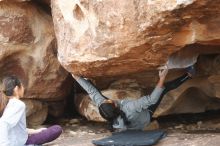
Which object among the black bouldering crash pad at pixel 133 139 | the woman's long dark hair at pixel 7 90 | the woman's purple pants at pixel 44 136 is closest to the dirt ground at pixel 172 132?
the black bouldering crash pad at pixel 133 139

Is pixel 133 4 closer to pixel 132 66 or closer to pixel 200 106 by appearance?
pixel 132 66

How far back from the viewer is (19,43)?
15.5 feet

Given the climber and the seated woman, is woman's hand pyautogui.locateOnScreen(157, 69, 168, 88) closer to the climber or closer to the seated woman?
the climber

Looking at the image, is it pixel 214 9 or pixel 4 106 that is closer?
pixel 214 9

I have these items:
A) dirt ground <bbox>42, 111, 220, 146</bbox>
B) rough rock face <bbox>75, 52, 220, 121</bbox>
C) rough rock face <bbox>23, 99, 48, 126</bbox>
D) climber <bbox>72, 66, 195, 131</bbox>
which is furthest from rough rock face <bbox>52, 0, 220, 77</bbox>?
rough rock face <bbox>23, 99, 48, 126</bbox>

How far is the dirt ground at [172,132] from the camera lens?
12.5ft

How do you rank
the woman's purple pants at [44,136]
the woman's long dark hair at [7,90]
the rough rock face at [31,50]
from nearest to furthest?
1. the woman's long dark hair at [7,90]
2. the woman's purple pants at [44,136]
3. the rough rock face at [31,50]

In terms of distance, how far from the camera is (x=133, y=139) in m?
3.83

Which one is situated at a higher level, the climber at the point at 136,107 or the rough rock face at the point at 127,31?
the rough rock face at the point at 127,31

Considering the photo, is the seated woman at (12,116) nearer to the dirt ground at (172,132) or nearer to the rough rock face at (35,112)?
the dirt ground at (172,132)

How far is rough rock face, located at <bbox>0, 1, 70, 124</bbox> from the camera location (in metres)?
4.65

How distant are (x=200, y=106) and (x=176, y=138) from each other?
1.21m

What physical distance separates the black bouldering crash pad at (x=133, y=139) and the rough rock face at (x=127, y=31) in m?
0.57

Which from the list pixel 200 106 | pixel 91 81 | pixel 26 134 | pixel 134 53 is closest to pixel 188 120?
pixel 200 106
